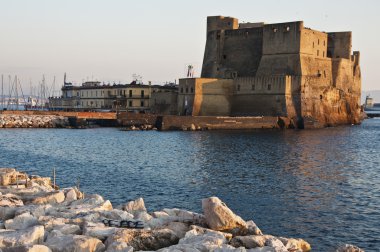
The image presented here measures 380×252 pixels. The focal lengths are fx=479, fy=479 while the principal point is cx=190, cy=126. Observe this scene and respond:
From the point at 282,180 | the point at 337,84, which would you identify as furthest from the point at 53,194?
the point at 337,84

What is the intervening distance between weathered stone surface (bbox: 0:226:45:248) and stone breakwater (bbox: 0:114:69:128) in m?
55.7

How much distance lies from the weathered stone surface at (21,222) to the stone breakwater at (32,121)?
54.2m

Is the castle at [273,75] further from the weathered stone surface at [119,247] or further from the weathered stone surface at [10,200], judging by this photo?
the weathered stone surface at [119,247]

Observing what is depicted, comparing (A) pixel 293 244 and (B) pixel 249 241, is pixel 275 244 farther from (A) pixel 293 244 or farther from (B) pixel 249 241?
(A) pixel 293 244

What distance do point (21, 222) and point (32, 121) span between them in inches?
2186

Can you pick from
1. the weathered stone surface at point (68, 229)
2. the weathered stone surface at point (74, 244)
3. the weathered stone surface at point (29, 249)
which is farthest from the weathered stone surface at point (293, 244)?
the weathered stone surface at point (29, 249)

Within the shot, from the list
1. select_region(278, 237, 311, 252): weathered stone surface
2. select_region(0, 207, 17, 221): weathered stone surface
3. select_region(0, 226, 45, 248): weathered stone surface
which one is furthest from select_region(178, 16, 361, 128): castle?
select_region(0, 226, 45, 248): weathered stone surface

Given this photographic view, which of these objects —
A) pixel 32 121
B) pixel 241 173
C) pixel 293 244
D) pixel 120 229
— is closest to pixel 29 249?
pixel 120 229

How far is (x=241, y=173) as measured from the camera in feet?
102

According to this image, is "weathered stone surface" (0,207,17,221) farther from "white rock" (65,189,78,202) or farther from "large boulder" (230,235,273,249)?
"large boulder" (230,235,273,249)

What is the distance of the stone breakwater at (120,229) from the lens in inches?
458

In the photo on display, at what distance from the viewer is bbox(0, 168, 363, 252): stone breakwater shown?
38.2ft

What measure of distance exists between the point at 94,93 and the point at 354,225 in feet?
237

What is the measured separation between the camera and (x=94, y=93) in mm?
86250
